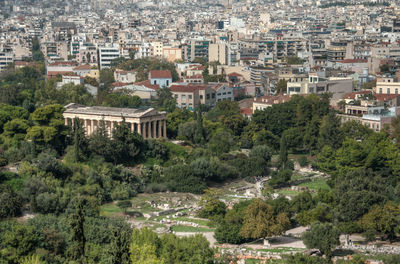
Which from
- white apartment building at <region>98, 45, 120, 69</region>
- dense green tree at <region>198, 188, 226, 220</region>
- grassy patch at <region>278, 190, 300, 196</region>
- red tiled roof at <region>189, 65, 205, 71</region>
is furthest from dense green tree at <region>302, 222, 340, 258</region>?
white apartment building at <region>98, 45, 120, 69</region>

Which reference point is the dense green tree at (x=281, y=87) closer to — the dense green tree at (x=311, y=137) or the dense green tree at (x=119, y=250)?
the dense green tree at (x=311, y=137)

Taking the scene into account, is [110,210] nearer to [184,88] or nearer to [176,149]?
[176,149]

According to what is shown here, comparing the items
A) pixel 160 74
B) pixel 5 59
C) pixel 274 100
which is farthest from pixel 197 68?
pixel 5 59

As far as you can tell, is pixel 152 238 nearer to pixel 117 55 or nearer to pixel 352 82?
pixel 352 82

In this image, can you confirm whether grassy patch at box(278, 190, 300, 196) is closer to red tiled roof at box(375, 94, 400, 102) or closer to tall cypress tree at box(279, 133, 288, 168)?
tall cypress tree at box(279, 133, 288, 168)

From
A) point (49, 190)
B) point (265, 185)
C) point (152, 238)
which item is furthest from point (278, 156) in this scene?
point (152, 238)
